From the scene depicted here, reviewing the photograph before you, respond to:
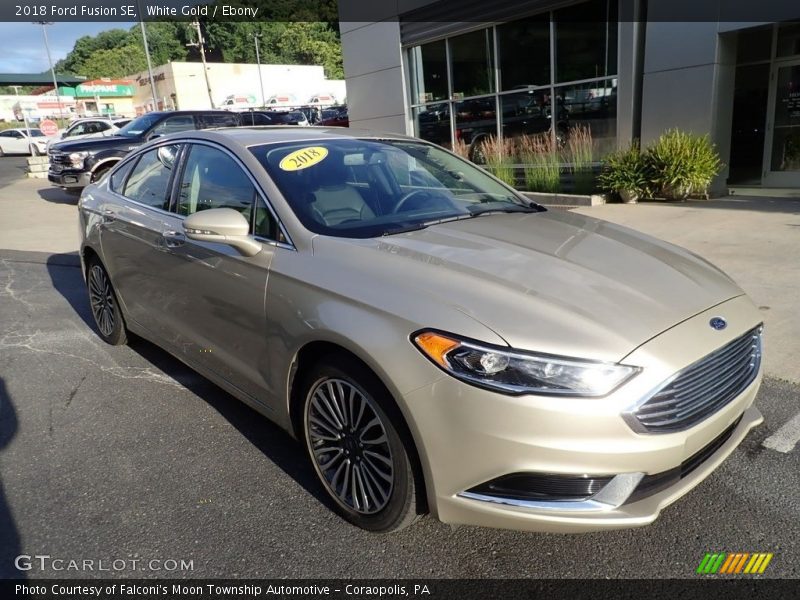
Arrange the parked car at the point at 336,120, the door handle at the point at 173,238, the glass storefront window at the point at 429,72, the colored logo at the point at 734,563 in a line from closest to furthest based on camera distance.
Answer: the colored logo at the point at 734,563 → the door handle at the point at 173,238 → the glass storefront window at the point at 429,72 → the parked car at the point at 336,120

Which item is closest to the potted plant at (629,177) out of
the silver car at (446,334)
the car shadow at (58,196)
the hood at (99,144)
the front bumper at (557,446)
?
the silver car at (446,334)

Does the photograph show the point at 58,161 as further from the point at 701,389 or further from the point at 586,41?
the point at 701,389

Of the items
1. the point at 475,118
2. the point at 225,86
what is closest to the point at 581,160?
the point at 475,118

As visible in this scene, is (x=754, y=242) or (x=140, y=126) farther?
(x=140, y=126)

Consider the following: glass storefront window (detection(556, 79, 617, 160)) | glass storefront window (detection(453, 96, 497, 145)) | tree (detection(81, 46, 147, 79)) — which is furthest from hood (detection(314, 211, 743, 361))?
tree (detection(81, 46, 147, 79))

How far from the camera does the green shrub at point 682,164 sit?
941 cm

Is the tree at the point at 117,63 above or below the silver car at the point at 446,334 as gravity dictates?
above

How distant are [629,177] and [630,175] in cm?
3

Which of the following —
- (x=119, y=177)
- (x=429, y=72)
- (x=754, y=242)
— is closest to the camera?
(x=119, y=177)

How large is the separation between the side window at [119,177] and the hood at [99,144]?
8.98 metres

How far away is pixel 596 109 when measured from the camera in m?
11.5

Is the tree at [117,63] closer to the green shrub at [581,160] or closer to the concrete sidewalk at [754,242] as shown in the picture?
the green shrub at [581,160]

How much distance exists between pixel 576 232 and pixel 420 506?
1637mm

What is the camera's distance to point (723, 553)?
2371 millimetres
